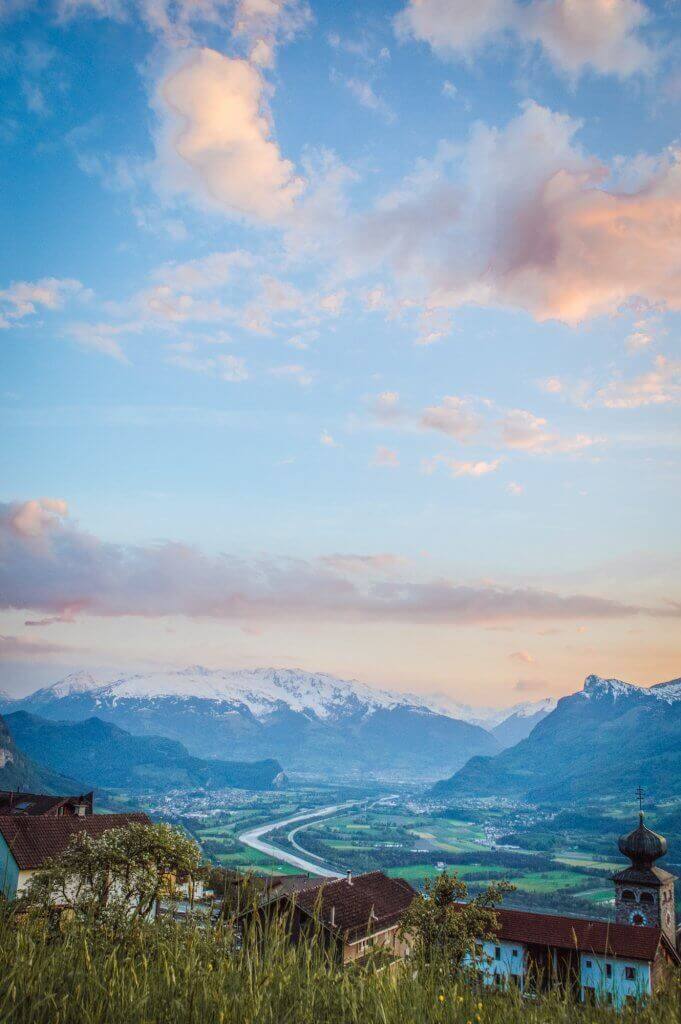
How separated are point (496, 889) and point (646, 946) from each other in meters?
19.8

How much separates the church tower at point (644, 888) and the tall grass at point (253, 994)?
67.9m

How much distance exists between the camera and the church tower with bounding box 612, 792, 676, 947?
62.7m

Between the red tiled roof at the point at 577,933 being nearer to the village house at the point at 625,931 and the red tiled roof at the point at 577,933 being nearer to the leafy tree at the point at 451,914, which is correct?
the village house at the point at 625,931

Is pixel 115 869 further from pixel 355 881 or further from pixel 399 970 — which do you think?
pixel 355 881

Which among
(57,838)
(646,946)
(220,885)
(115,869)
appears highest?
(220,885)

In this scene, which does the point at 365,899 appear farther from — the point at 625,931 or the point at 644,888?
the point at 644,888

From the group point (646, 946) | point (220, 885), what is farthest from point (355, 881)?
point (220, 885)

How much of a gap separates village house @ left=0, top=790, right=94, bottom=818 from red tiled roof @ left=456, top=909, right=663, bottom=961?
3682cm

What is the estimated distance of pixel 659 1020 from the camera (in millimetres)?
5246

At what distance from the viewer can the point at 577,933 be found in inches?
1786

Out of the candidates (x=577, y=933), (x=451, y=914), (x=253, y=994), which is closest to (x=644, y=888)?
(x=577, y=933)

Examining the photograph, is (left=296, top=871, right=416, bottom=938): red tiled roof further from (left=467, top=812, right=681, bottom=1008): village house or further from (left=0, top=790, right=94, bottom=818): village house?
(left=0, top=790, right=94, bottom=818): village house

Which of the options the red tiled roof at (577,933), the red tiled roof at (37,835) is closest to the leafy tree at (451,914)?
the red tiled roof at (577,933)

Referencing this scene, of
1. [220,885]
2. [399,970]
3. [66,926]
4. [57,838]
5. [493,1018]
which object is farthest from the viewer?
[57,838]
